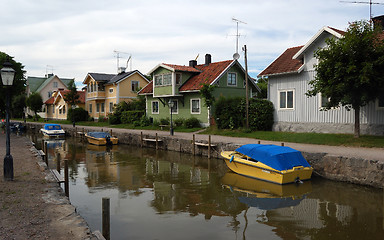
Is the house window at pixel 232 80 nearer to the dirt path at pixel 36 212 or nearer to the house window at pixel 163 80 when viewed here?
the house window at pixel 163 80

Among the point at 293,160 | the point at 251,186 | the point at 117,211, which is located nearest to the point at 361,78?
the point at 293,160

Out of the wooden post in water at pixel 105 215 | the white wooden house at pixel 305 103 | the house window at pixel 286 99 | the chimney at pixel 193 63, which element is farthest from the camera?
the chimney at pixel 193 63

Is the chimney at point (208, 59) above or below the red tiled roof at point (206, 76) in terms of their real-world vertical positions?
above

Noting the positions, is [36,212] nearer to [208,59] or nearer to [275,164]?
[275,164]

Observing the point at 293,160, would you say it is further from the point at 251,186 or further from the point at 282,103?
the point at 282,103

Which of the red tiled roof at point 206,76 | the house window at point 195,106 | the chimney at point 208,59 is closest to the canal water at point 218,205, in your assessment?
the house window at point 195,106

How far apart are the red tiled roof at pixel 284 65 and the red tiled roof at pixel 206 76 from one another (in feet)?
23.4

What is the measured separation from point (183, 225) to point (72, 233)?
3.76m

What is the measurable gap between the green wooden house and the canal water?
1455cm

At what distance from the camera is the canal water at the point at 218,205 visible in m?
9.41

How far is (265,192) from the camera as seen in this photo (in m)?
13.8

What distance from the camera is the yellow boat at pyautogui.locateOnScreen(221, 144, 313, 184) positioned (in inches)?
567

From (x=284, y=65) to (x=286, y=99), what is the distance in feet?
8.73

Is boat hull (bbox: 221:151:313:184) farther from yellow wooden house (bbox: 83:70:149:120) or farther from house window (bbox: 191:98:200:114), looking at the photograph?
yellow wooden house (bbox: 83:70:149:120)
